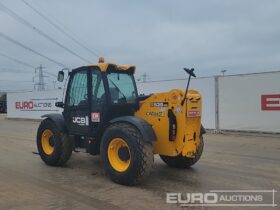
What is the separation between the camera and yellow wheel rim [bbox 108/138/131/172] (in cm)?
688

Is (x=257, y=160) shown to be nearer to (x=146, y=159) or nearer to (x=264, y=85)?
(x=146, y=159)

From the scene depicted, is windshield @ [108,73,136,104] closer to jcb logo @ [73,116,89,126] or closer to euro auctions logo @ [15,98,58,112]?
jcb logo @ [73,116,89,126]

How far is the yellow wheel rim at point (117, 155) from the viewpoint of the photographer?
6.88m

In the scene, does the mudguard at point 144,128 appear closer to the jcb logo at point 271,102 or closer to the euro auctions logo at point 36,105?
the jcb logo at point 271,102

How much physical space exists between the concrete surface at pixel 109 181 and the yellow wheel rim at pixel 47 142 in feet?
1.19

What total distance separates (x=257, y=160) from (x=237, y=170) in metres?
1.57

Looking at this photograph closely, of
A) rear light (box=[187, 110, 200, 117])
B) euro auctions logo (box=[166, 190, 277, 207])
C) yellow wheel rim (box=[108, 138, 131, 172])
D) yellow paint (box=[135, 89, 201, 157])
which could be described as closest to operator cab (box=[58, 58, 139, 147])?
yellow paint (box=[135, 89, 201, 157])

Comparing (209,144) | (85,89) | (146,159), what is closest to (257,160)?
(209,144)

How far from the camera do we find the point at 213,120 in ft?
54.5

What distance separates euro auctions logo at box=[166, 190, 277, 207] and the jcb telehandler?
91 cm

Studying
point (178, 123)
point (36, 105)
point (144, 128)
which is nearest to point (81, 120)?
point (144, 128)

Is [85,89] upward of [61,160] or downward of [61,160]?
upward

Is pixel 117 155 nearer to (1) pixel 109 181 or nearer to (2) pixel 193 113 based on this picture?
(1) pixel 109 181

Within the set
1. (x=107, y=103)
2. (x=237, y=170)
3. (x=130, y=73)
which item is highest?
(x=130, y=73)
